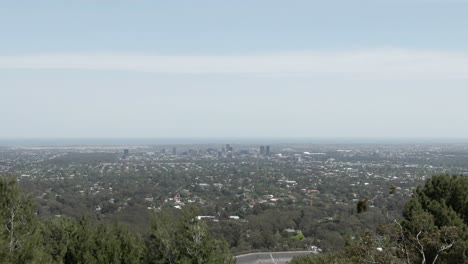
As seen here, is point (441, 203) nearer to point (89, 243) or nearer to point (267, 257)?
point (89, 243)

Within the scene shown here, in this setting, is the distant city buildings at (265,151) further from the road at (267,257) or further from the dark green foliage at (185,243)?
the dark green foliage at (185,243)

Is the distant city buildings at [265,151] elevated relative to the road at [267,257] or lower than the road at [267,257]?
elevated

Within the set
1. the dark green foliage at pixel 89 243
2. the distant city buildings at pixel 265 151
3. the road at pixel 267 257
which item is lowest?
the road at pixel 267 257

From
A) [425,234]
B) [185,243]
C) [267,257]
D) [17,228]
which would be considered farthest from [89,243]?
[267,257]

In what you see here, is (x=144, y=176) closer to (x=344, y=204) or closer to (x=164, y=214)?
(x=344, y=204)

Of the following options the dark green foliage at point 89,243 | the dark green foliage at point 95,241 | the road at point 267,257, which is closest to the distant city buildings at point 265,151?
the road at point 267,257

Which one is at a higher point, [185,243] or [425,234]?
[425,234]

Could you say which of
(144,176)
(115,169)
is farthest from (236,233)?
(115,169)

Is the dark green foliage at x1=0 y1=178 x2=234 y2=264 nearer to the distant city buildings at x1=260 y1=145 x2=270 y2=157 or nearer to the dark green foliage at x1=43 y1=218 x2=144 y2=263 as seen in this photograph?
the dark green foliage at x1=43 y1=218 x2=144 y2=263
